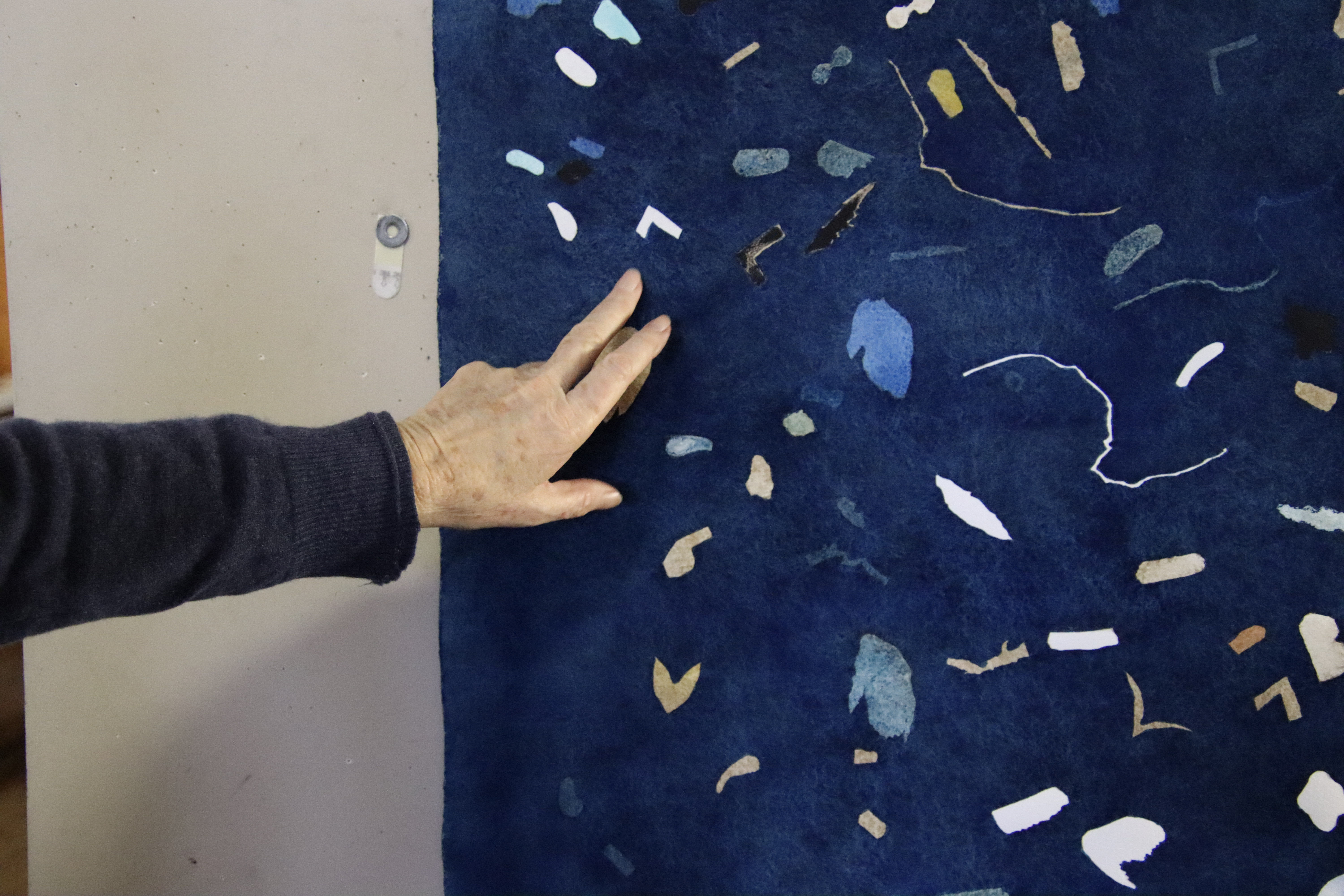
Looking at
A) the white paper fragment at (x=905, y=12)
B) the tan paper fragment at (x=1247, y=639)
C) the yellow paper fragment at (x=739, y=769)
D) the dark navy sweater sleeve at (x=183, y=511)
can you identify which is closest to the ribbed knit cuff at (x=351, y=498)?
the dark navy sweater sleeve at (x=183, y=511)

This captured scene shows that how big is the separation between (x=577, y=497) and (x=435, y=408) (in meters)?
0.17

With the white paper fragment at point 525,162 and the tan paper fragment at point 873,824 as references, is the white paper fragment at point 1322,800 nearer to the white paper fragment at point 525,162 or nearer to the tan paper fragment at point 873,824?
the tan paper fragment at point 873,824

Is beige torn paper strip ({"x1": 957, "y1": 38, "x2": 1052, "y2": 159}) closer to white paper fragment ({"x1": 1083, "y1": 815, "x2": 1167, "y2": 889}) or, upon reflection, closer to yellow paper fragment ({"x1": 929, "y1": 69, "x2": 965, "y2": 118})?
yellow paper fragment ({"x1": 929, "y1": 69, "x2": 965, "y2": 118})

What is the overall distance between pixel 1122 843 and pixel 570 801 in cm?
56

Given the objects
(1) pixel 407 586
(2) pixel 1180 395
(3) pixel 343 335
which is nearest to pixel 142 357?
(3) pixel 343 335

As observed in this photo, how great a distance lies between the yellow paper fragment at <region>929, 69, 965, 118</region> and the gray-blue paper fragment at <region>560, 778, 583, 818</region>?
2.65 feet

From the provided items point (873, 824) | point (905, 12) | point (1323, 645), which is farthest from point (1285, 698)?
point (905, 12)

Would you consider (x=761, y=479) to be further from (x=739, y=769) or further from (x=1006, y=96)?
(x=1006, y=96)

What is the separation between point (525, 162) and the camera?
874 millimetres

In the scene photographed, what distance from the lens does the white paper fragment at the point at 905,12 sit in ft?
2.60

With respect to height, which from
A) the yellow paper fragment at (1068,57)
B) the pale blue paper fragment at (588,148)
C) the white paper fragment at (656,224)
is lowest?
the white paper fragment at (656,224)

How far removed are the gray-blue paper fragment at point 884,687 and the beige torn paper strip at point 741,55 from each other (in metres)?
0.61

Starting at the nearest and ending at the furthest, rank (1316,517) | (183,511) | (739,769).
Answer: (183,511), (1316,517), (739,769)

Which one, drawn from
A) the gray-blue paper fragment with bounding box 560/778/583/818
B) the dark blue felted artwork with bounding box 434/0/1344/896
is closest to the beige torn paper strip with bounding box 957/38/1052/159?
the dark blue felted artwork with bounding box 434/0/1344/896
